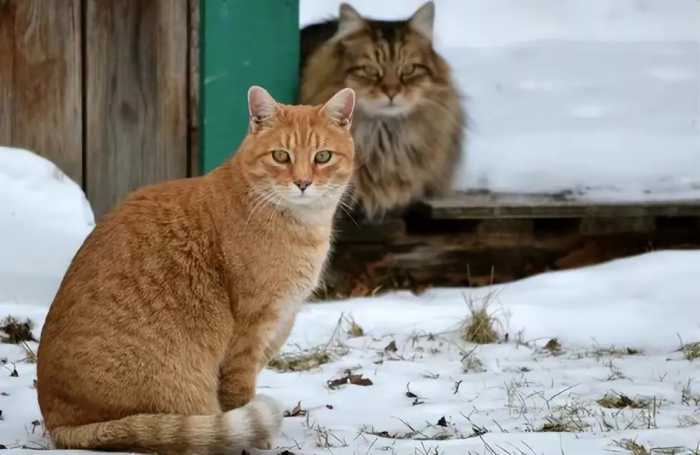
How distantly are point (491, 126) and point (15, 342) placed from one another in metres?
3.17

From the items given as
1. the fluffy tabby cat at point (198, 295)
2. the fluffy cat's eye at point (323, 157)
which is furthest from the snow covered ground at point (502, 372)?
the fluffy cat's eye at point (323, 157)

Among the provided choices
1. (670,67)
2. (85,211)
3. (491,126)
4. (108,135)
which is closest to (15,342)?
(85,211)

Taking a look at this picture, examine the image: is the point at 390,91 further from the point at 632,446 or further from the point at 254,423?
the point at 632,446

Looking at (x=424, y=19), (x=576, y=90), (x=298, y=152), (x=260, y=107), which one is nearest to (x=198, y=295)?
(x=298, y=152)

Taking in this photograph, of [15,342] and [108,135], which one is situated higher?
[108,135]

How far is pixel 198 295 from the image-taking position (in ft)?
13.6

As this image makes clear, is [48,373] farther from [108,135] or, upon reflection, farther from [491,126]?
[491,126]

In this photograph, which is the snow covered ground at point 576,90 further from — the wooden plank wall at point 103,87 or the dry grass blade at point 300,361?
the dry grass blade at point 300,361

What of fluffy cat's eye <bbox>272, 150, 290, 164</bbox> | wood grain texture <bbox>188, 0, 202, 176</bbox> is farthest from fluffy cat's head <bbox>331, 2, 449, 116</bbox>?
fluffy cat's eye <bbox>272, 150, 290, 164</bbox>

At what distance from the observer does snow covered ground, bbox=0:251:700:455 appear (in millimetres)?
4176

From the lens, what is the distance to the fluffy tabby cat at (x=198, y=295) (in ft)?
13.0

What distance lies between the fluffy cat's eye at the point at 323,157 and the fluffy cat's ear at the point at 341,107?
0.55 ft

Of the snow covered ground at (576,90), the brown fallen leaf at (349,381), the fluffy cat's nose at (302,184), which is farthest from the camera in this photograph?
the snow covered ground at (576,90)

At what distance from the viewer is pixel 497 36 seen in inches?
299
